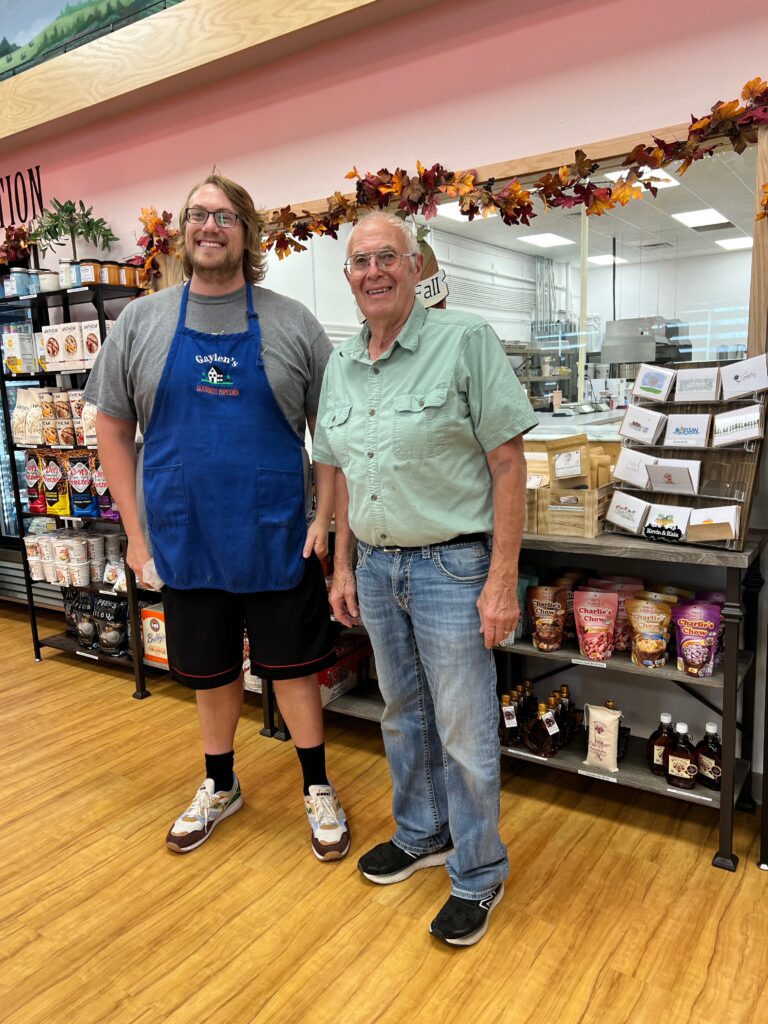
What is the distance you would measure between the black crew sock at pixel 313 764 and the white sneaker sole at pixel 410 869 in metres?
0.32

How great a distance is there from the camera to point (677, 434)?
2.19m

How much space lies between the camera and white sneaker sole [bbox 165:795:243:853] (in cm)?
228

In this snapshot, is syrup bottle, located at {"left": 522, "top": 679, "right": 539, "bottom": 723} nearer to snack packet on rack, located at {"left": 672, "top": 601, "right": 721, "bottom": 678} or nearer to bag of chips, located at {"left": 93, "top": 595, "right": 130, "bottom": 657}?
snack packet on rack, located at {"left": 672, "top": 601, "right": 721, "bottom": 678}

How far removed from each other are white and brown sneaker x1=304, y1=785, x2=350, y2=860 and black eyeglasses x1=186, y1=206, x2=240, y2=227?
1.67 m

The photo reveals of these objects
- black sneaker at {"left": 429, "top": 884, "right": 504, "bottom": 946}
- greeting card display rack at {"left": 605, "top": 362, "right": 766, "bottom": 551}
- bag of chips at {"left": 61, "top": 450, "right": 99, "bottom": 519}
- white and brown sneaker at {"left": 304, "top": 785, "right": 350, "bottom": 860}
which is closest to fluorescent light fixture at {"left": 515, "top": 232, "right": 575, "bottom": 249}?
greeting card display rack at {"left": 605, "top": 362, "right": 766, "bottom": 551}

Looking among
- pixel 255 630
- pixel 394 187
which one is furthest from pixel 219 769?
pixel 394 187

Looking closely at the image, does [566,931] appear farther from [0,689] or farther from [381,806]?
[0,689]

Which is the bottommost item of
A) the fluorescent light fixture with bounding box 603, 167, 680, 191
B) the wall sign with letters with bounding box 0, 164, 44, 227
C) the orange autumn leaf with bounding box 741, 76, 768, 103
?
the fluorescent light fixture with bounding box 603, 167, 680, 191

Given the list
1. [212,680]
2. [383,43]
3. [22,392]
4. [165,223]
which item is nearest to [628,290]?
[383,43]

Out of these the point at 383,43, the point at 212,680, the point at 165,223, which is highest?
the point at 383,43

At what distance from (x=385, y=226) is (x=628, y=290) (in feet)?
3.85

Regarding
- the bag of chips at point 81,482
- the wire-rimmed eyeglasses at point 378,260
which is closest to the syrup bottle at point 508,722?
the wire-rimmed eyeglasses at point 378,260

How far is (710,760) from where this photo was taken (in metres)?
2.22

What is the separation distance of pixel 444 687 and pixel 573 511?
81cm
